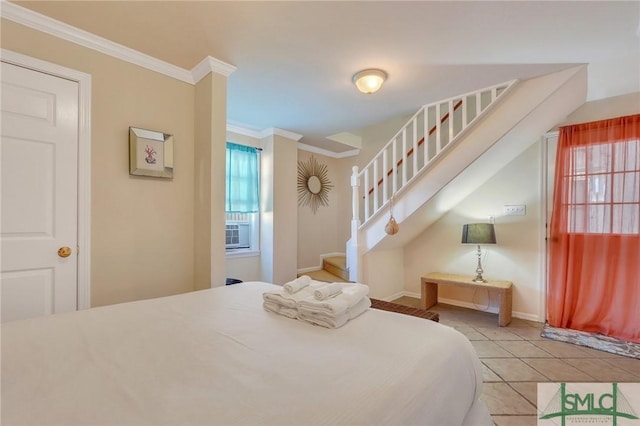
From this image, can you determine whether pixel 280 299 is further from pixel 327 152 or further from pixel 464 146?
pixel 327 152

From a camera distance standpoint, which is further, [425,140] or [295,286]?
[425,140]

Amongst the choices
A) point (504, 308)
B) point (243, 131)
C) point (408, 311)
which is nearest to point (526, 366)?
point (504, 308)

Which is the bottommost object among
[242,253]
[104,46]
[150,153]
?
[242,253]

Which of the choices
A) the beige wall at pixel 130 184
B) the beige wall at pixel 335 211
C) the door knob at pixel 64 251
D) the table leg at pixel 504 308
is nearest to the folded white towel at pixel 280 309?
the beige wall at pixel 130 184

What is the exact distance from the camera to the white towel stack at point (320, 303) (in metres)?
1.21

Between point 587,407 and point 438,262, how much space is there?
2.20 metres

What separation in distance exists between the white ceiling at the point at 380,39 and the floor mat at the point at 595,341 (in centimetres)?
227

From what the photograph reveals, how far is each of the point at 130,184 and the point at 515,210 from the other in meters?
3.82

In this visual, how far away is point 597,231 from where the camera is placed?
2.72 metres

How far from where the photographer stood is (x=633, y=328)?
2559 millimetres

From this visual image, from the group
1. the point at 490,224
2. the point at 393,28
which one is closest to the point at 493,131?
the point at 490,224

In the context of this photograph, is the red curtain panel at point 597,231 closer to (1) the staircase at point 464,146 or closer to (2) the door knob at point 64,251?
(1) the staircase at point 464,146

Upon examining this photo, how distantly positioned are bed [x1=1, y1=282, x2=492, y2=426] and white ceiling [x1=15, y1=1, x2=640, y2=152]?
1724 millimetres

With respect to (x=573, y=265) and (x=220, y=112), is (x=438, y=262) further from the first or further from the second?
(x=220, y=112)
